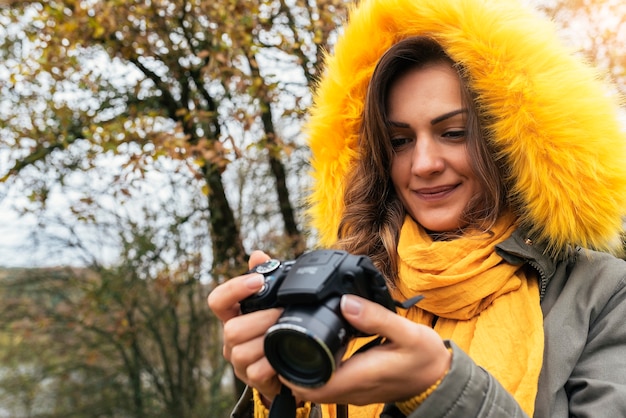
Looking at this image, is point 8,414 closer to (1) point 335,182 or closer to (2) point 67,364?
(2) point 67,364

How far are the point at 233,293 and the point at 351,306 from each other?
28cm

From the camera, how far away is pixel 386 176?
1.65 m

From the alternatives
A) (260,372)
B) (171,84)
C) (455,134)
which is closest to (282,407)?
(260,372)

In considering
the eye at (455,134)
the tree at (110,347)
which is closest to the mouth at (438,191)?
the eye at (455,134)

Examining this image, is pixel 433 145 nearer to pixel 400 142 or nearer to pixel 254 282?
pixel 400 142

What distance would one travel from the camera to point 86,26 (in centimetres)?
319

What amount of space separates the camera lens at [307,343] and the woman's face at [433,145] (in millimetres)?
653

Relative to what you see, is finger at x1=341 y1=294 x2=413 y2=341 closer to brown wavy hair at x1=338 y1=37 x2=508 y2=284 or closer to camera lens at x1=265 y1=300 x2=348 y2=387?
camera lens at x1=265 y1=300 x2=348 y2=387

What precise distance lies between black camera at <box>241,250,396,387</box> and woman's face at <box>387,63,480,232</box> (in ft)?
1.77

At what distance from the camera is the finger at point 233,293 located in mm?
1063

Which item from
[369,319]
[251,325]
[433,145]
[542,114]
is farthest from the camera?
[433,145]

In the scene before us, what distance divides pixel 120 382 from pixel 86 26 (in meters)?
4.18

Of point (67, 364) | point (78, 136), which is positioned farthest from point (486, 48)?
point (67, 364)

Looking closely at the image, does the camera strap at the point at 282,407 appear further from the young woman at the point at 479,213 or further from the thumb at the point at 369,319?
the thumb at the point at 369,319
